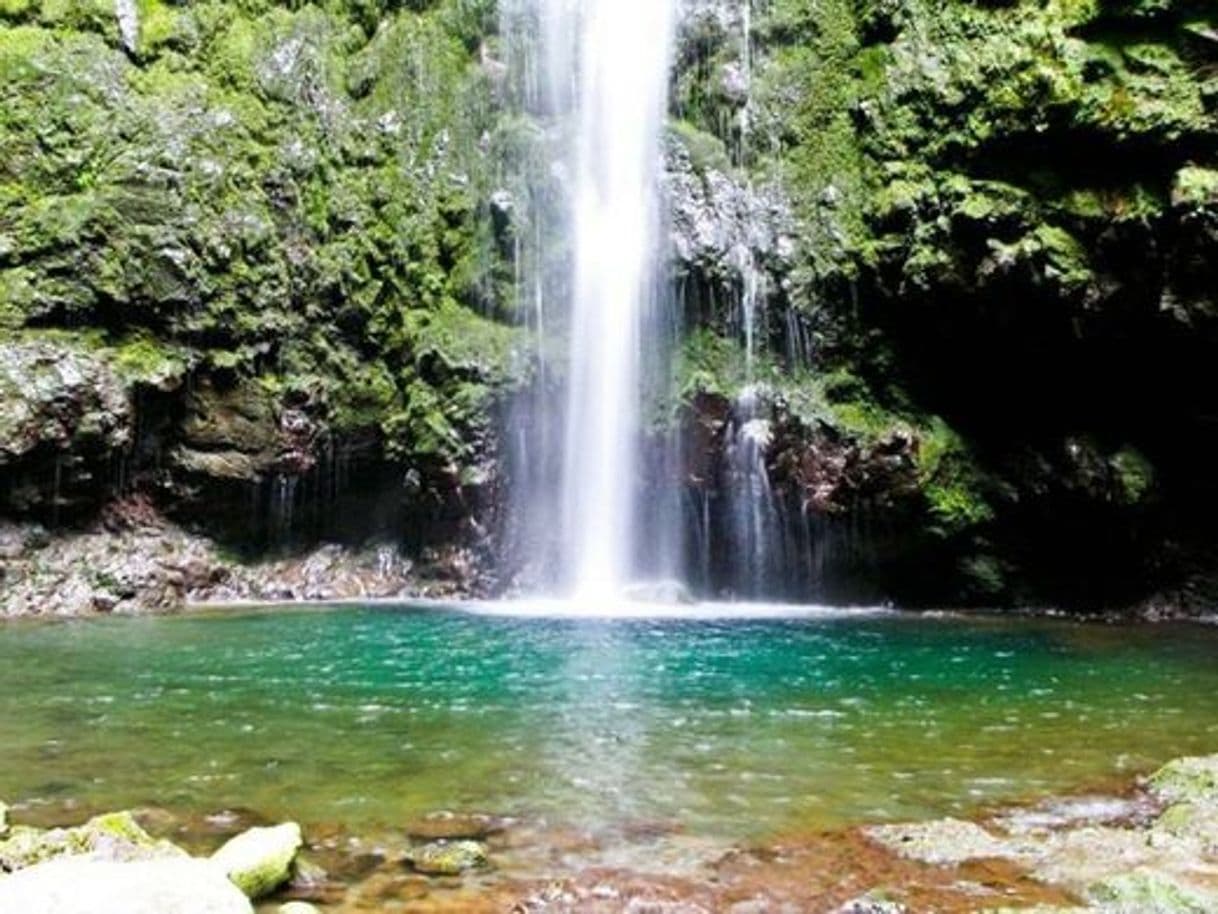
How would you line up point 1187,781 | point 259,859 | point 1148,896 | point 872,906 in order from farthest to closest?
point 1187,781 < point 259,859 < point 872,906 < point 1148,896

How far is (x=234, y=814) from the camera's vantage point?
7906 millimetres

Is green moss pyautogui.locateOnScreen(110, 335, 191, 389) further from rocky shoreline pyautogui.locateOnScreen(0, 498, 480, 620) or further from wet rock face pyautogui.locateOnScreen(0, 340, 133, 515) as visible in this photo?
rocky shoreline pyautogui.locateOnScreen(0, 498, 480, 620)

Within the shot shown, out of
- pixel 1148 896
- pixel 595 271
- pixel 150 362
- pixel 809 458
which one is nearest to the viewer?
pixel 1148 896

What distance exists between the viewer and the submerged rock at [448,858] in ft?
22.5

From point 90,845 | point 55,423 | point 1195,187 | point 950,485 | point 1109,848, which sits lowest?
point 1109,848

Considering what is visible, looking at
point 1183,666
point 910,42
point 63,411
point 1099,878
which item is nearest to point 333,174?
point 63,411

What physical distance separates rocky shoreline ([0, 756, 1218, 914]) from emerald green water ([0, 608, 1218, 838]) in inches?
17.9

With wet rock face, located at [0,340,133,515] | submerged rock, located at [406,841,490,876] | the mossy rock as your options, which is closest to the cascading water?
wet rock face, located at [0,340,133,515]

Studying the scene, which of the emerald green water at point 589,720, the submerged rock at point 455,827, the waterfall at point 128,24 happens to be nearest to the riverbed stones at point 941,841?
the emerald green water at point 589,720

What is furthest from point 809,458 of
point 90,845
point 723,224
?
point 90,845

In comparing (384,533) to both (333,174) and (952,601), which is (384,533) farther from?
(952,601)

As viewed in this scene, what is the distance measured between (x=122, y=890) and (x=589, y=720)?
22.8 ft

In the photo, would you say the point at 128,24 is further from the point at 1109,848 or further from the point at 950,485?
the point at 1109,848

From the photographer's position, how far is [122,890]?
4680 mm
